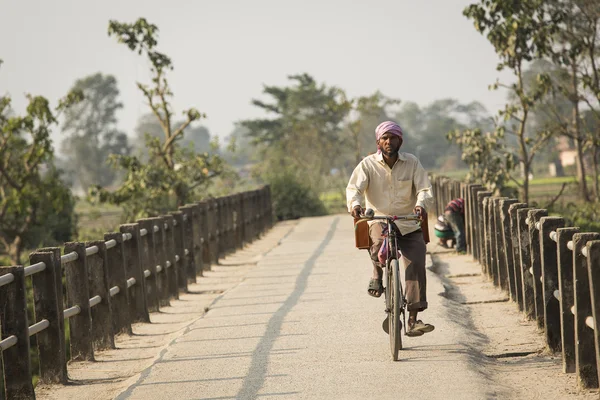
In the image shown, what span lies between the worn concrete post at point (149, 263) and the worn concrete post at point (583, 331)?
6.52 m

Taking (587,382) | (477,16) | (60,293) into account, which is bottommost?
(587,382)

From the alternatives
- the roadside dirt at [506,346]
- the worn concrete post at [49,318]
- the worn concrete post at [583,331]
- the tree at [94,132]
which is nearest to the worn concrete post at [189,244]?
the roadside dirt at [506,346]

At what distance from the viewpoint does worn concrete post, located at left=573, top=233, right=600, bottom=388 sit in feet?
25.1

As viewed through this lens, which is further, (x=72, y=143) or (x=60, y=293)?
(x=72, y=143)

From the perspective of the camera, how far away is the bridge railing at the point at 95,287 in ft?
27.2

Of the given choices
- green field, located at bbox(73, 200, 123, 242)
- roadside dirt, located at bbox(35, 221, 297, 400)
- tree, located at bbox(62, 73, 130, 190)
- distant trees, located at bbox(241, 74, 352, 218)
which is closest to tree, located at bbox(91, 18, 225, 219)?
green field, located at bbox(73, 200, 123, 242)

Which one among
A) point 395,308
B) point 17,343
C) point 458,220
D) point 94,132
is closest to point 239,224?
point 458,220

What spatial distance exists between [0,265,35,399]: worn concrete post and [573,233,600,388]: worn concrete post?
12.8ft

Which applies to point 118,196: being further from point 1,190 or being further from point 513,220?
point 513,220

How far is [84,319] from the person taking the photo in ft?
34.3

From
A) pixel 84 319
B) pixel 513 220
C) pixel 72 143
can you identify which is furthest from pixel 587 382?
pixel 72 143

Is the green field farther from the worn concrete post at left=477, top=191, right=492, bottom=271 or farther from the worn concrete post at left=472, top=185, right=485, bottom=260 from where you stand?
the worn concrete post at left=477, top=191, right=492, bottom=271

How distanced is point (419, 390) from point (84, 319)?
13.4 ft

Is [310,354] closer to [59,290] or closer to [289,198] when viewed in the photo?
[59,290]
